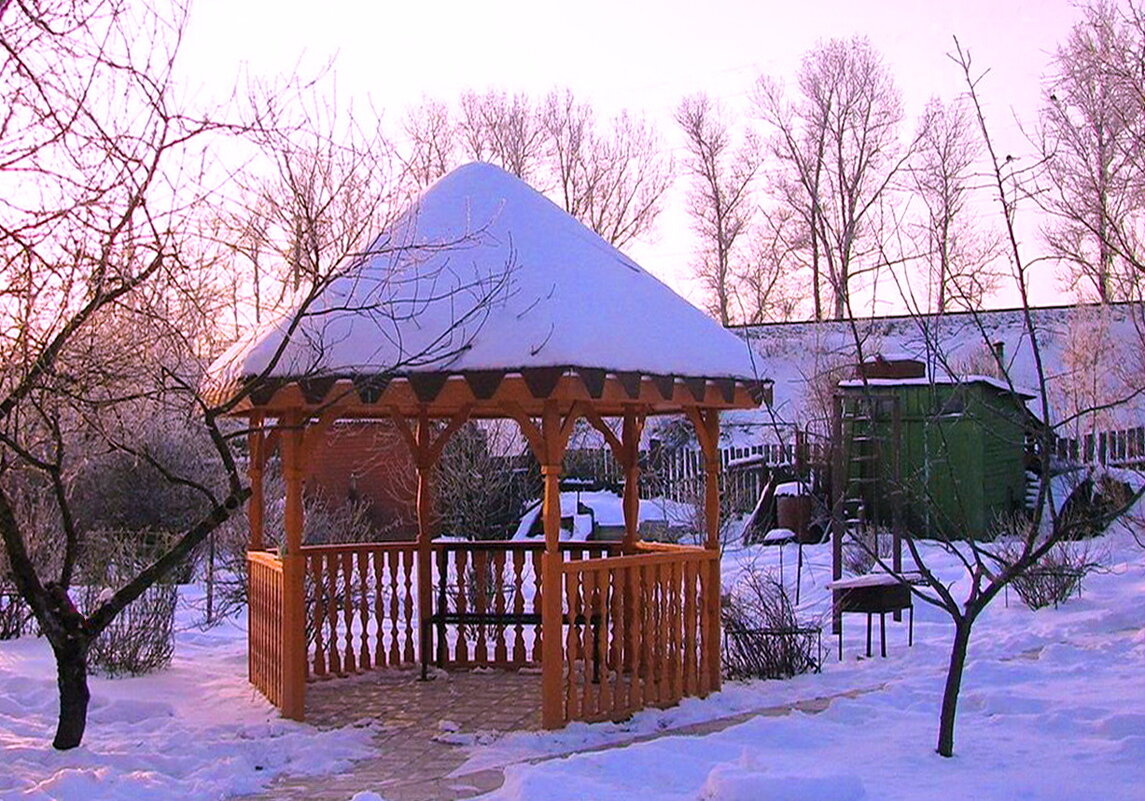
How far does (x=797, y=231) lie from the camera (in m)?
31.0

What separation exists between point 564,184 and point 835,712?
27.8 meters

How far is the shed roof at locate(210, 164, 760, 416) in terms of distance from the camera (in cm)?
741

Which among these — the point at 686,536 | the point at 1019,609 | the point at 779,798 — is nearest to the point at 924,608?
the point at 1019,609

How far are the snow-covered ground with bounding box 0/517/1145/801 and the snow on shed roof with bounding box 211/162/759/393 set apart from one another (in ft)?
7.25

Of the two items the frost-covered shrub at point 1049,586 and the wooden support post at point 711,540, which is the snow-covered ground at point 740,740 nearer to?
the wooden support post at point 711,540

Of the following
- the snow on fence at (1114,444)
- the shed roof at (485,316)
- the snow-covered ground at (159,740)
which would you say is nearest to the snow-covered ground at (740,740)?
the snow-covered ground at (159,740)

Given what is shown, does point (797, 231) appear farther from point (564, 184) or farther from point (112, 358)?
point (112, 358)

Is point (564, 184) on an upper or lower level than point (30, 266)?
upper

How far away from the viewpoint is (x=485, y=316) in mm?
7711

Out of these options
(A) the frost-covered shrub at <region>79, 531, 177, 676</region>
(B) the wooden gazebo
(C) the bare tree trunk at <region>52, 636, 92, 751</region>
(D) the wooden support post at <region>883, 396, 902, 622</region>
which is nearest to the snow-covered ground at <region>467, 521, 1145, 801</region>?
(B) the wooden gazebo

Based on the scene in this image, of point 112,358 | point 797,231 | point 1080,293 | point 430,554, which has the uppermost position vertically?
point 797,231

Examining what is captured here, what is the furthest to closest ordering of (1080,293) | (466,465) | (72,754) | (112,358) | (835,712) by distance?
(1080,293), (466,465), (835,712), (72,754), (112,358)

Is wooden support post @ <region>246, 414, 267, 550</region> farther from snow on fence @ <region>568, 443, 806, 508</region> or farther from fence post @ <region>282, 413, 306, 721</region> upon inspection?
snow on fence @ <region>568, 443, 806, 508</region>

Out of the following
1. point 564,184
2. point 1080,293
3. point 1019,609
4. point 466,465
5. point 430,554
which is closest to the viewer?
point 430,554
